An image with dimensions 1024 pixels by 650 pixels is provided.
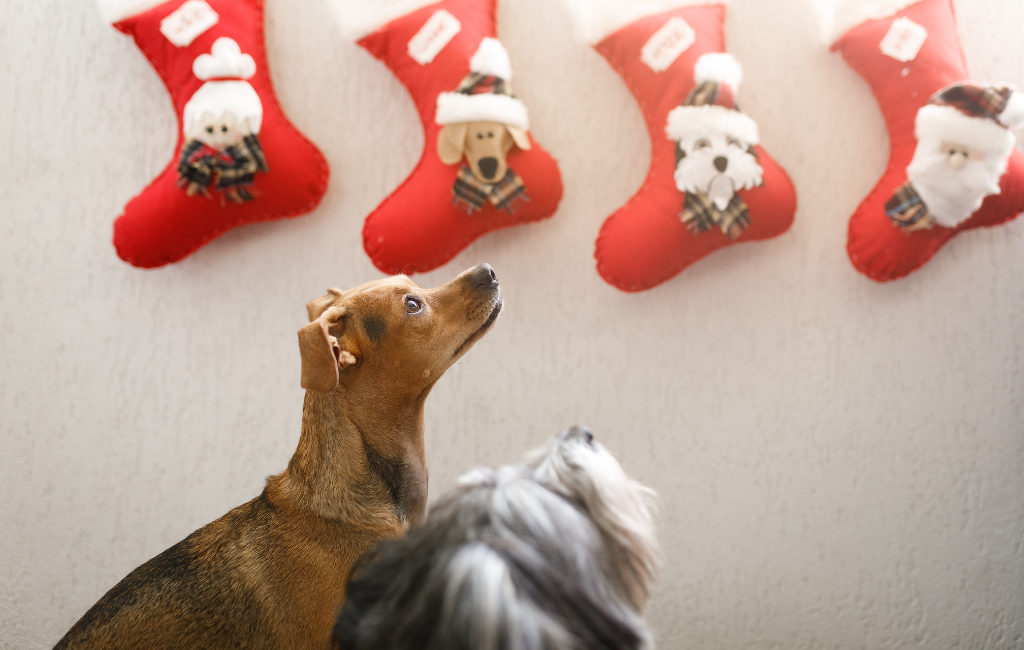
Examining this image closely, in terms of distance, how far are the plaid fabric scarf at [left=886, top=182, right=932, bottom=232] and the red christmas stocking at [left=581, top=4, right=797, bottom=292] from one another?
0.21 meters

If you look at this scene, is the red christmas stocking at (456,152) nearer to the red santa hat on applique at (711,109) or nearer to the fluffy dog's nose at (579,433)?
the red santa hat on applique at (711,109)

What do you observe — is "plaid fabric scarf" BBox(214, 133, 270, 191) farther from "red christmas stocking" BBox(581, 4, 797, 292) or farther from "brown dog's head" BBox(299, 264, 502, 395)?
"red christmas stocking" BBox(581, 4, 797, 292)

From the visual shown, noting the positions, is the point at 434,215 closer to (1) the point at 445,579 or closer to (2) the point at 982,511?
(1) the point at 445,579

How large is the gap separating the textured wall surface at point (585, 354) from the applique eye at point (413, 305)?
52 centimetres

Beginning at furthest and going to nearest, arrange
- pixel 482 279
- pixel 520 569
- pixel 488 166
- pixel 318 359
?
pixel 488 166
pixel 482 279
pixel 318 359
pixel 520 569

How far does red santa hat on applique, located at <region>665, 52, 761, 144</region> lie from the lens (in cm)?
152

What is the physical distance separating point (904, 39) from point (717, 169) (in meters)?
0.51

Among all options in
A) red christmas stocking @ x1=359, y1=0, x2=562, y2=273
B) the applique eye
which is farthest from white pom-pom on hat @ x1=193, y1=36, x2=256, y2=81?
the applique eye

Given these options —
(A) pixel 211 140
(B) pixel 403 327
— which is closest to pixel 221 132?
(A) pixel 211 140

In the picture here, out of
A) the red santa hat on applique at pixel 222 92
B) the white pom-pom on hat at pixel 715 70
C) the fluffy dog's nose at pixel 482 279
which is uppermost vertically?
the red santa hat on applique at pixel 222 92

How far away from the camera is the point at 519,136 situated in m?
1.56

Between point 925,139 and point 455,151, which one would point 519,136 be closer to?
point 455,151

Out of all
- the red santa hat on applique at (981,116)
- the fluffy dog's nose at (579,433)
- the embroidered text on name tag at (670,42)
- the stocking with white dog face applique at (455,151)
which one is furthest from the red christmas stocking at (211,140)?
the red santa hat on applique at (981,116)

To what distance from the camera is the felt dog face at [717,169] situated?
1512 millimetres
